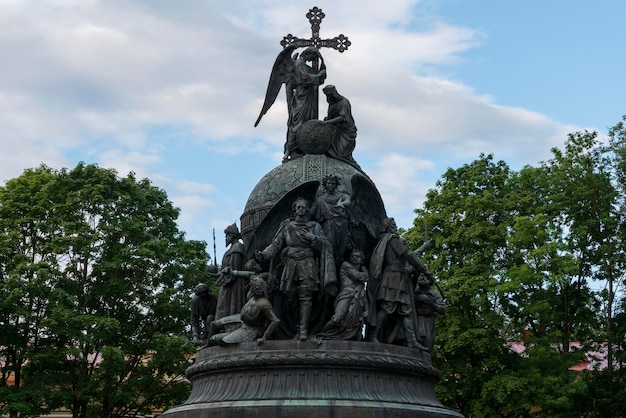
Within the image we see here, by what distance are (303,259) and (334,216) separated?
1176 millimetres

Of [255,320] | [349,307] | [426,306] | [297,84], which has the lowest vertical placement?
[255,320]

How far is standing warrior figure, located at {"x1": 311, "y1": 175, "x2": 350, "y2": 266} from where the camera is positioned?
54.9ft

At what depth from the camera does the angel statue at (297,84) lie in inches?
773

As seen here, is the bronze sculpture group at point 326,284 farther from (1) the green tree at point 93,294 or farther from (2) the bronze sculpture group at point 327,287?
(1) the green tree at point 93,294

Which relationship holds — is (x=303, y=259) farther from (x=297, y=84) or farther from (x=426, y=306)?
(x=297, y=84)

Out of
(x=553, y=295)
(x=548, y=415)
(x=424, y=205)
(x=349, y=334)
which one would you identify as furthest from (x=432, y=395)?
(x=424, y=205)

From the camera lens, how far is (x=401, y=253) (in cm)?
1667

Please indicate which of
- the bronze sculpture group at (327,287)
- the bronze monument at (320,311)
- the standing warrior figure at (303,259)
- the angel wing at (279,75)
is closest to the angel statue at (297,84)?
the angel wing at (279,75)

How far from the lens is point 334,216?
16750 mm

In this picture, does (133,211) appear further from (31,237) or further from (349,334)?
(349,334)

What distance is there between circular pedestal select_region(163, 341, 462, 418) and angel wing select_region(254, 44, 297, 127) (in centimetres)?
674

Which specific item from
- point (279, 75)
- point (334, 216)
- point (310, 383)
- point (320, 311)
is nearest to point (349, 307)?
point (320, 311)

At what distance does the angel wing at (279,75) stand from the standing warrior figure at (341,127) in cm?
135

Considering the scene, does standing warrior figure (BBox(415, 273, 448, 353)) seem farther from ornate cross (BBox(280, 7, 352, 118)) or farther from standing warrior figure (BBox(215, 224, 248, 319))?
→ ornate cross (BBox(280, 7, 352, 118))
